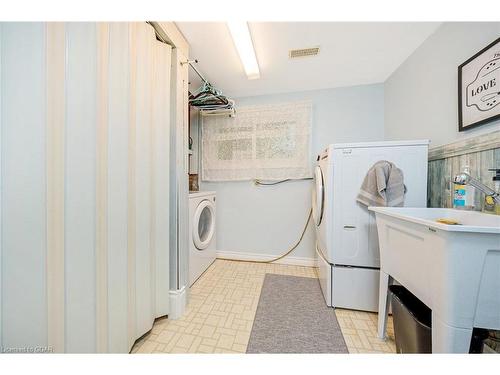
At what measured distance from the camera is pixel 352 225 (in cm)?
156

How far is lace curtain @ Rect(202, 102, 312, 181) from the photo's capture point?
239 centimetres

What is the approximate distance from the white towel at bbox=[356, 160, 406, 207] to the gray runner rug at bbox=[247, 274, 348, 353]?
1.00m

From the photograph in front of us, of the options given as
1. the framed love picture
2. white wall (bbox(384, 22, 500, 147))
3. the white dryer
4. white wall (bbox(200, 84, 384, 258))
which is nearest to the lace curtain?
white wall (bbox(200, 84, 384, 258))

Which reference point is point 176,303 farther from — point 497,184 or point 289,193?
point 497,184

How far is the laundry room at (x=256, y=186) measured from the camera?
734mm

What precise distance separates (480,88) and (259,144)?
1869 mm

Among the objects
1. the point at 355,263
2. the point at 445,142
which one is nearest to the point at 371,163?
the point at 445,142

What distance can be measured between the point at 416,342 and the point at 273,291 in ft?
3.79

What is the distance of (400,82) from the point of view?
1935mm

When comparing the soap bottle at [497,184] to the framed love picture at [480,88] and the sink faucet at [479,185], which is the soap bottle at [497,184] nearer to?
the sink faucet at [479,185]

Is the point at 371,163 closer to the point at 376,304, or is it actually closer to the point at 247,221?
the point at 376,304

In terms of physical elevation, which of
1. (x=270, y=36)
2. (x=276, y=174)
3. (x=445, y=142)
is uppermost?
(x=270, y=36)

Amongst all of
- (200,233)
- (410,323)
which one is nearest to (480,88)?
(410,323)

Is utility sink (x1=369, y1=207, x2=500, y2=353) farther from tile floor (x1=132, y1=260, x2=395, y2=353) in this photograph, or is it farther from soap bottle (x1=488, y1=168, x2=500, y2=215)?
tile floor (x1=132, y1=260, x2=395, y2=353)
